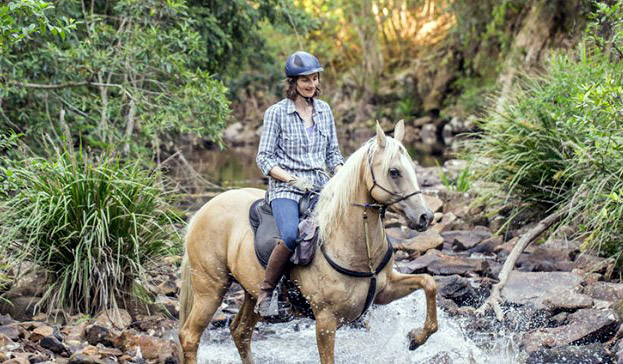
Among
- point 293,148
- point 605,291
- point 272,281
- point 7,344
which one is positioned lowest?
point 605,291

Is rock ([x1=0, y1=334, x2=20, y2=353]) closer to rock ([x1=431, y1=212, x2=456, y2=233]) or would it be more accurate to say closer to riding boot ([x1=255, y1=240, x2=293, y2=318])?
riding boot ([x1=255, y1=240, x2=293, y2=318])

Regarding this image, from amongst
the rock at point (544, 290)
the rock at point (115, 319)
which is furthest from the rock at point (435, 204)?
the rock at point (115, 319)

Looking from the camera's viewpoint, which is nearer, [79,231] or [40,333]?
[40,333]

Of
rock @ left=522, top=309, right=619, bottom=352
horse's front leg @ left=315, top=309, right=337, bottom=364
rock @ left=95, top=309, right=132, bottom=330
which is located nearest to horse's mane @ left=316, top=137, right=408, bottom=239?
horse's front leg @ left=315, top=309, right=337, bottom=364

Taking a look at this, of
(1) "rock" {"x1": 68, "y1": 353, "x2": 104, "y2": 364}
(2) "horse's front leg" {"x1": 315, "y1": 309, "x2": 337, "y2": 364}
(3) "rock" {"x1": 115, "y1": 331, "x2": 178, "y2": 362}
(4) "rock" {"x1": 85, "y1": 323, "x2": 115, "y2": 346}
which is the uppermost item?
(2) "horse's front leg" {"x1": 315, "y1": 309, "x2": 337, "y2": 364}

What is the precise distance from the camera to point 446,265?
978cm

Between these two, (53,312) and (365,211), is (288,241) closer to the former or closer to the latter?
(365,211)

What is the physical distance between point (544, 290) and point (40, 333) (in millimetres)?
5182

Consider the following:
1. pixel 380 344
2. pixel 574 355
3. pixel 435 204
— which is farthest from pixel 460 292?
pixel 435 204

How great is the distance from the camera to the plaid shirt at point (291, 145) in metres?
6.12

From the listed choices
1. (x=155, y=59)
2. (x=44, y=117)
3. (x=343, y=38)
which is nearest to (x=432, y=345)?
(x=155, y=59)

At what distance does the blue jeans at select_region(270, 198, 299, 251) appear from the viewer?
228 inches

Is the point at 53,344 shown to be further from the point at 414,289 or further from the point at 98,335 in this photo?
the point at 414,289

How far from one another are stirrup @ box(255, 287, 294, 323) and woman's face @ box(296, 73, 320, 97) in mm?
1563
